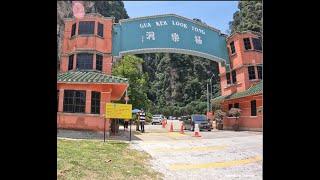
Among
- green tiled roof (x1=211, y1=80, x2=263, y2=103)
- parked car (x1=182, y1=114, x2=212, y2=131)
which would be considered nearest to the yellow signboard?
parked car (x1=182, y1=114, x2=212, y2=131)

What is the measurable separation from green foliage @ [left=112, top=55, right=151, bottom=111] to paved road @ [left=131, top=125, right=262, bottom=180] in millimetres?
690

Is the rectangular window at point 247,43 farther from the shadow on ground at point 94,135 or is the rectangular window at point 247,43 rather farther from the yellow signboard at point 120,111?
the shadow on ground at point 94,135

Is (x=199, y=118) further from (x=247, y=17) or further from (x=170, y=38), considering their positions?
(x=247, y=17)

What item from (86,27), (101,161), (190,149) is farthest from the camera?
(86,27)

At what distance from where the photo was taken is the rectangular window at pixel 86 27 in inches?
324

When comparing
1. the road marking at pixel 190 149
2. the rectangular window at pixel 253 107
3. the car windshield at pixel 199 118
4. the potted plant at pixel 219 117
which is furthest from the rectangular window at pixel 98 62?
the rectangular window at pixel 253 107

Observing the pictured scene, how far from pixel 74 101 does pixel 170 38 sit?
319cm

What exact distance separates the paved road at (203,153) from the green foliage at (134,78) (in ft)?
2.26

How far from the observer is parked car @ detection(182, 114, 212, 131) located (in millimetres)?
7023

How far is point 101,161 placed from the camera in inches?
273

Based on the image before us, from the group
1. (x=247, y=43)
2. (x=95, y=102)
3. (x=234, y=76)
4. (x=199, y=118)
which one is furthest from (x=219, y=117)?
(x=95, y=102)
